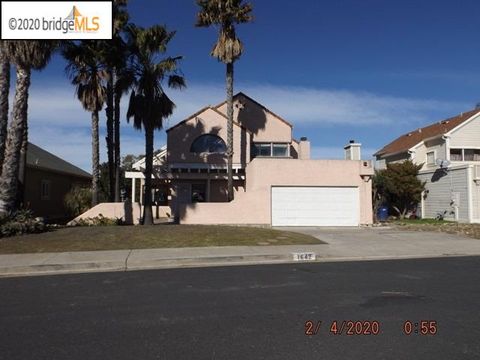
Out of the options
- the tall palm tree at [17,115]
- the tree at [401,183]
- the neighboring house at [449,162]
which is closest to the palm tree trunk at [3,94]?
the tall palm tree at [17,115]

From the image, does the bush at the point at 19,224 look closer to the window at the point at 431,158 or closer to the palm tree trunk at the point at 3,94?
the palm tree trunk at the point at 3,94

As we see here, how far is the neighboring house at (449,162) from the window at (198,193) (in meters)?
14.1

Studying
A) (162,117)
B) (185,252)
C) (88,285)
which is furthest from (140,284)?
(162,117)

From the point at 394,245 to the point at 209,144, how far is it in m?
15.5

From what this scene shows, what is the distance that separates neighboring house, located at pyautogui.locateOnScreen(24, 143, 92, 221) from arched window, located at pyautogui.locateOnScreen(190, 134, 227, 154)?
8.54m

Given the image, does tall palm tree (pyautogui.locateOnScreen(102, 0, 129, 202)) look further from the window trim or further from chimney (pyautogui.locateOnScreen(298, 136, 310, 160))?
chimney (pyautogui.locateOnScreen(298, 136, 310, 160))

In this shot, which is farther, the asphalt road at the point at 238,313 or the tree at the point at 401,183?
the tree at the point at 401,183

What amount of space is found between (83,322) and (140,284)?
298 cm

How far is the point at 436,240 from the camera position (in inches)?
709

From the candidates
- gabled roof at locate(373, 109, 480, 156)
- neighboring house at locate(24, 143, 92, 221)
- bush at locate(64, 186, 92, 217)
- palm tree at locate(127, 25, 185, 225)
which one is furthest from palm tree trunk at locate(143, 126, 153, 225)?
gabled roof at locate(373, 109, 480, 156)

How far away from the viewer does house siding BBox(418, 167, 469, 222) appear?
28.1 meters

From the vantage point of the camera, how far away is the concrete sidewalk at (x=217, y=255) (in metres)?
12.1

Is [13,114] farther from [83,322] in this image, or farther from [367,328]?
[367,328]

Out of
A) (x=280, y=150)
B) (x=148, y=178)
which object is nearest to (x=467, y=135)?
(x=280, y=150)
